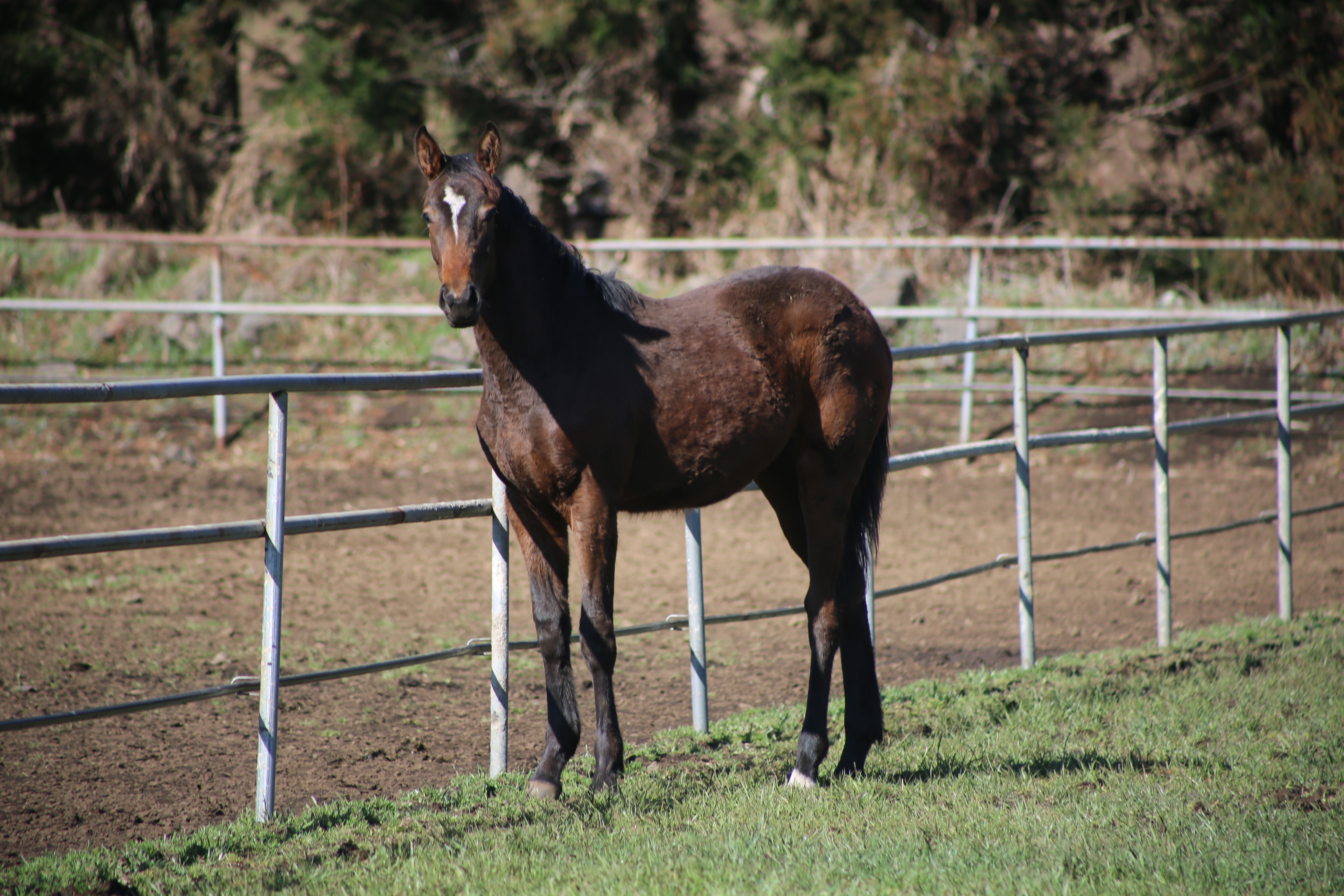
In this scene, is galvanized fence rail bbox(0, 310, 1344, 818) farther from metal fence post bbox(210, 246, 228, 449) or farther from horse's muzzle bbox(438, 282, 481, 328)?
metal fence post bbox(210, 246, 228, 449)

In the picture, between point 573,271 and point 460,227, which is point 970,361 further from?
point 460,227

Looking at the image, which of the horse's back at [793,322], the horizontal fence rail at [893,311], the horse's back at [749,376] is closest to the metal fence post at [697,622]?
the horse's back at [749,376]

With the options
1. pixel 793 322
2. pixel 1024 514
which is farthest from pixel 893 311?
pixel 793 322

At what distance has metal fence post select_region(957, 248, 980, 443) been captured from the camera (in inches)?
397

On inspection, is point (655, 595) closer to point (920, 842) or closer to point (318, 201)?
point (920, 842)

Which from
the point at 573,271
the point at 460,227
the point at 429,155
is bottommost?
the point at 573,271

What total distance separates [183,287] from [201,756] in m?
10.7

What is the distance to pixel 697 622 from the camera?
4.13m

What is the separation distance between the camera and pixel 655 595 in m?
6.34

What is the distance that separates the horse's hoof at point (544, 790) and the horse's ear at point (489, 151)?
1870 millimetres

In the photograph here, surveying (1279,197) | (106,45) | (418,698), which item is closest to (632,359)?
(418,698)

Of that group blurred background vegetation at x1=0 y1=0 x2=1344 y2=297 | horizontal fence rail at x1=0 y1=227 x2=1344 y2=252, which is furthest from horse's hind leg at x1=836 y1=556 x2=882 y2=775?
blurred background vegetation at x1=0 y1=0 x2=1344 y2=297

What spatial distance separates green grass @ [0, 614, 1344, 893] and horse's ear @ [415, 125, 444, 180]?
6.20ft

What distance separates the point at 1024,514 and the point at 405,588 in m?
3.61
